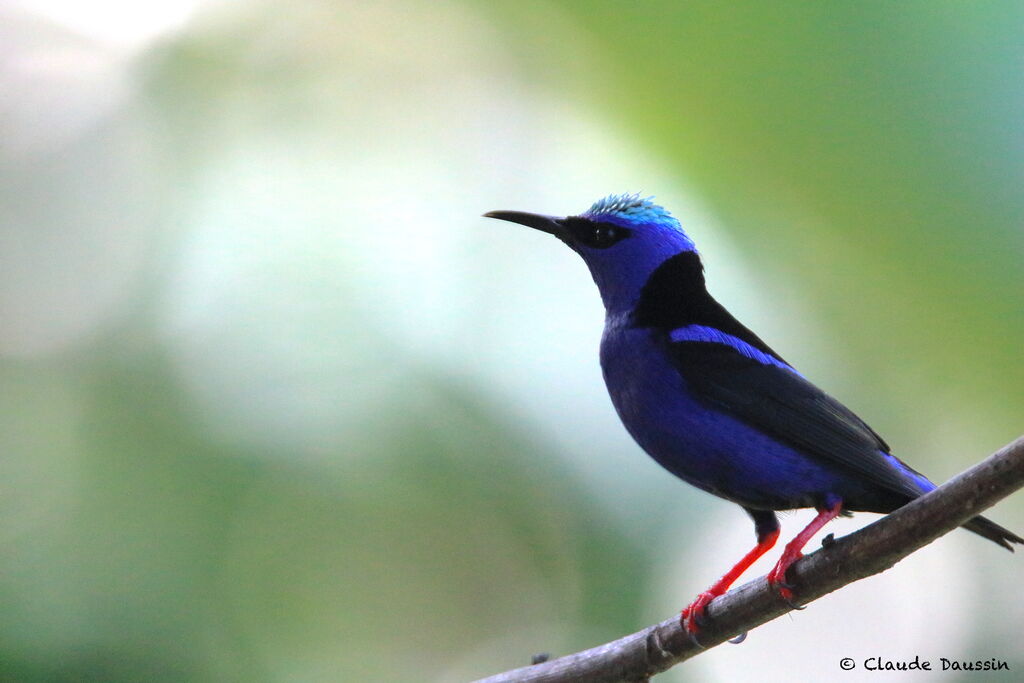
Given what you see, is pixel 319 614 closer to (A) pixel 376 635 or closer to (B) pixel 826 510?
(A) pixel 376 635

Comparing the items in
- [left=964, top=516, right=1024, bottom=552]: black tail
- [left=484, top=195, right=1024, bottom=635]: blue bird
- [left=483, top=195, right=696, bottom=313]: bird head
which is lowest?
[left=964, top=516, right=1024, bottom=552]: black tail

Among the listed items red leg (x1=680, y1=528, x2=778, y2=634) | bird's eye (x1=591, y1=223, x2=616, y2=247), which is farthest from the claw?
bird's eye (x1=591, y1=223, x2=616, y2=247)

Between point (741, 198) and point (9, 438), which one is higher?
point (741, 198)


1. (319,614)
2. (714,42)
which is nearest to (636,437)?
(714,42)

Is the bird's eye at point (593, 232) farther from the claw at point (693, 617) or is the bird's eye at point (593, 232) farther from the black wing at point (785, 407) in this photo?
the claw at point (693, 617)

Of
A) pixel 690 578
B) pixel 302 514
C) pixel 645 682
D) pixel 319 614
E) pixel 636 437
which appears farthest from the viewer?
pixel 319 614

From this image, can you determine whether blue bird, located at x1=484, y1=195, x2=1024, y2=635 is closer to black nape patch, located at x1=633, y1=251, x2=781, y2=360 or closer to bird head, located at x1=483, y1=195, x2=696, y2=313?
black nape patch, located at x1=633, y1=251, x2=781, y2=360
